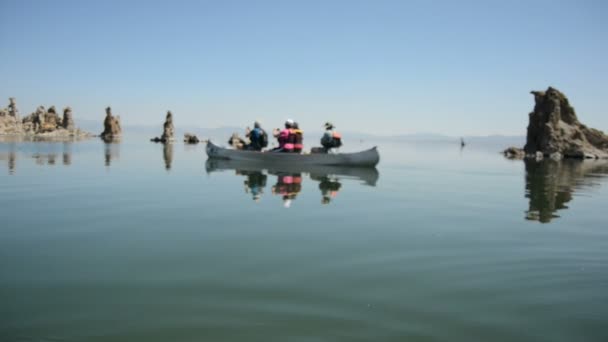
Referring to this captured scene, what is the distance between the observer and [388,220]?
12547 mm

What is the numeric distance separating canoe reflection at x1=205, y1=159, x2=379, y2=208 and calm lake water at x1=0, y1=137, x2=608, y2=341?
219 centimetres

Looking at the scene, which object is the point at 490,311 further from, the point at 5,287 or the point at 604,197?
the point at 604,197

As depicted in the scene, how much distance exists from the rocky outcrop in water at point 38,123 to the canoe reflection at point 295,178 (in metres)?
128

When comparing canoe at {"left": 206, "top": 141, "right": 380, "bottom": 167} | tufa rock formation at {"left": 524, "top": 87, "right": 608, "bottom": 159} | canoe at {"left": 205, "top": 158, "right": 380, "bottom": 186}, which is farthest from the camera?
tufa rock formation at {"left": 524, "top": 87, "right": 608, "bottom": 159}

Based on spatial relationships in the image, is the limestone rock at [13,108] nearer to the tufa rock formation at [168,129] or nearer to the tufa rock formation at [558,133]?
the tufa rock formation at [168,129]

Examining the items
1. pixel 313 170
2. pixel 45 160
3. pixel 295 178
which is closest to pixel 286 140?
pixel 313 170

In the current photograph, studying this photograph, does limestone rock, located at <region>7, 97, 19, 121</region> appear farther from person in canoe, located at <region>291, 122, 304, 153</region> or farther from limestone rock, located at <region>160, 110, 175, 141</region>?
person in canoe, located at <region>291, 122, 304, 153</region>

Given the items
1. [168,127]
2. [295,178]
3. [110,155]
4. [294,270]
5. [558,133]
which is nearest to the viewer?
[294,270]

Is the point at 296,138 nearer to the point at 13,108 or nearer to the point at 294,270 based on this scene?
the point at 294,270

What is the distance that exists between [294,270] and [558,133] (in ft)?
254

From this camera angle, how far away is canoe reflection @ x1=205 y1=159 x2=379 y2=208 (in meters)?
18.1

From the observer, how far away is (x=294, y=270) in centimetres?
747

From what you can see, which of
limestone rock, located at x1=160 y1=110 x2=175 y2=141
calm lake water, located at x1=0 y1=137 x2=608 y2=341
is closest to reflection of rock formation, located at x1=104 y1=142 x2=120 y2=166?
calm lake water, located at x1=0 y1=137 x2=608 y2=341

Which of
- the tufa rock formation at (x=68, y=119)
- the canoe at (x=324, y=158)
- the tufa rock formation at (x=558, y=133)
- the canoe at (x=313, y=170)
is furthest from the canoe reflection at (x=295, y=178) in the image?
the tufa rock formation at (x=68, y=119)
